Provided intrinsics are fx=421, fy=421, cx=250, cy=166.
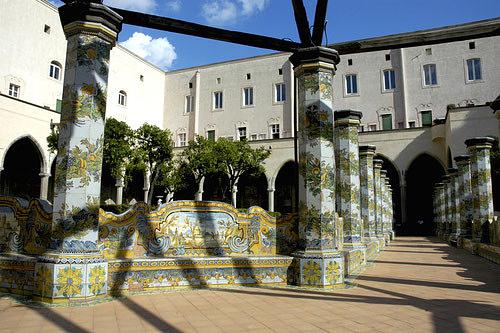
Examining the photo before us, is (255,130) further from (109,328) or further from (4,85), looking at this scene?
(109,328)

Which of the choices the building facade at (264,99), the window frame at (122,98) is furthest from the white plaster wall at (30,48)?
the window frame at (122,98)

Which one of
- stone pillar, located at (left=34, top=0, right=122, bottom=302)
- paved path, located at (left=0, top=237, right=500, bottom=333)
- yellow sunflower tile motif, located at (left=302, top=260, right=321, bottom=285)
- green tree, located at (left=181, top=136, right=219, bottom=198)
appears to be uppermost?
green tree, located at (left=181, top=136, right=219, bottom=198)

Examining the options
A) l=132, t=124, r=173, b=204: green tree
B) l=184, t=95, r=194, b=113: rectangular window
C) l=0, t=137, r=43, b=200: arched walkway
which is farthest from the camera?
l=184, t=95, r=194, b=113: rectangular window

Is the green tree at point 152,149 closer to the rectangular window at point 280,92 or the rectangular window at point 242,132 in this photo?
the rectangular window at point 242,132

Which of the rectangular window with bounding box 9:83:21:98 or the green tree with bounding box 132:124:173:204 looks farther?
the rectangular window with bounding box 9:83:21:98

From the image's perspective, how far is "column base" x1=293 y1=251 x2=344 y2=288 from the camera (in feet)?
23.7

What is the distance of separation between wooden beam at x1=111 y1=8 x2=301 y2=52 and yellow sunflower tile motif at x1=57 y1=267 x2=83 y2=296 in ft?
13.3

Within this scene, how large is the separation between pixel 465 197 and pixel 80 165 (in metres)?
15.5

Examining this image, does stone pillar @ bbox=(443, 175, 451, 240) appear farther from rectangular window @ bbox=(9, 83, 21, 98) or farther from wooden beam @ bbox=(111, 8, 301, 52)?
rectangular window @ bbox=(9, 83, 21, 98)

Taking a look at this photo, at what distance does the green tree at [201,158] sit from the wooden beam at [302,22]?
22.2m

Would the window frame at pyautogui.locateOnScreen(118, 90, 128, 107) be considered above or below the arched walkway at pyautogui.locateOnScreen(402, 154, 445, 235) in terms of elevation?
above

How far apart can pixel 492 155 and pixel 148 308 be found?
85.6 ft

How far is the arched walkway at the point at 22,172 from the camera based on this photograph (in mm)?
29672

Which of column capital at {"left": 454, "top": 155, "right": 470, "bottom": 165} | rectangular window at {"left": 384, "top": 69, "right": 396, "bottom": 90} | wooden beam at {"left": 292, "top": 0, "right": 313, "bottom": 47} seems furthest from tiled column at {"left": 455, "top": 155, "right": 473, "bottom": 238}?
rectangular window at {"left": 384, "top": 69, "right": 396, "bottom": 90}
